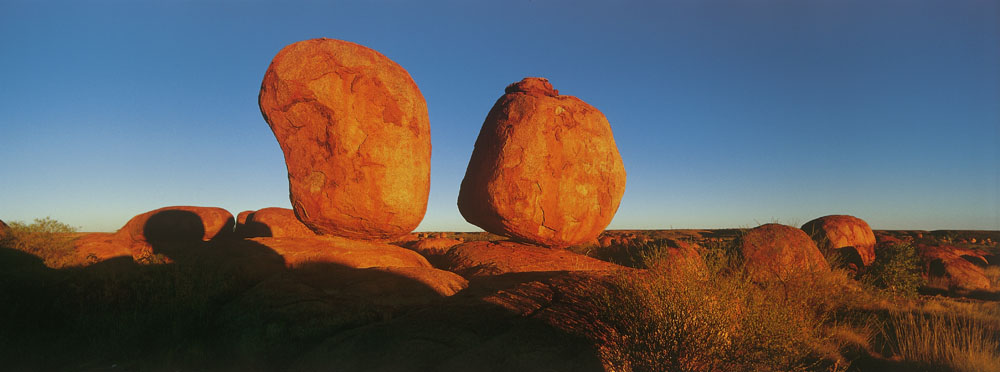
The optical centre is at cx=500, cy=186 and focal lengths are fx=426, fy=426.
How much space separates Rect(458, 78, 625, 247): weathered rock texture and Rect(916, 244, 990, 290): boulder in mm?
10200

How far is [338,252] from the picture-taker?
7.71 metres

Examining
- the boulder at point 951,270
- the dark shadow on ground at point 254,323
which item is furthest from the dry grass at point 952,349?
the boulder at point 951,270

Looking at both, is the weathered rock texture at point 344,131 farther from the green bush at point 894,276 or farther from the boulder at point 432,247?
the green bush at point 894,276

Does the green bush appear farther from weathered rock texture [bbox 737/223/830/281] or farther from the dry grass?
the dry grass

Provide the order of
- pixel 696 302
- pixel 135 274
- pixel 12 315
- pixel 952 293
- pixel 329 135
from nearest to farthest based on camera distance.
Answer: pixel 696 302, pixel 12 315, pixel 135 274, pixel 329 135, pixel 952 293

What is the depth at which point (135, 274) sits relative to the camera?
6.05 metres

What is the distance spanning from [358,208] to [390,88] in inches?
93.7

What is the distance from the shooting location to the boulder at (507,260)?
8492mm

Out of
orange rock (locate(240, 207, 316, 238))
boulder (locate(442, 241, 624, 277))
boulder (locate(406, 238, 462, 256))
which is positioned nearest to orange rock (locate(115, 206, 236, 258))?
orange rock (locate(240, 207, 316, 238))

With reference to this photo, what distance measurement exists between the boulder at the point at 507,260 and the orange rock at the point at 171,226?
12.0 m

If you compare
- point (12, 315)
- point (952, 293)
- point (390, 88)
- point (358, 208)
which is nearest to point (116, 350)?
point (12, 315)

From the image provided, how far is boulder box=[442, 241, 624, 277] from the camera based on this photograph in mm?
8492

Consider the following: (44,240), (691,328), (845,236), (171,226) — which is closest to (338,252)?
(691,328)

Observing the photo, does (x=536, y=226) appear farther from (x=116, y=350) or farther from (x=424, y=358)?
(x=116, y=350)
